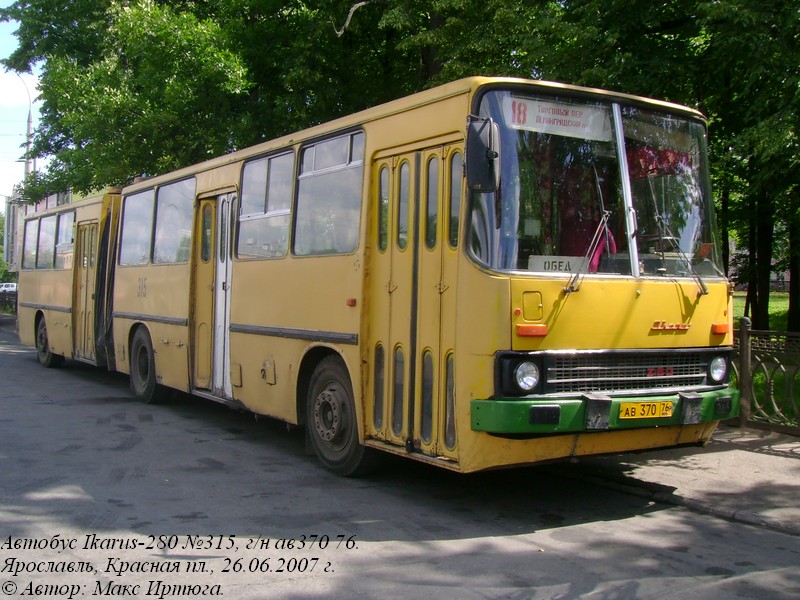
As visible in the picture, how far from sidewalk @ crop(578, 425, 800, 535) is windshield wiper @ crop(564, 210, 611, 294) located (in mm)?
1582

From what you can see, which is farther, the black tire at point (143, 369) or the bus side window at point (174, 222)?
the black tire at point (143, 369)

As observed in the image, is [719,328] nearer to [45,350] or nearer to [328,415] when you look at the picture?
[328,415]

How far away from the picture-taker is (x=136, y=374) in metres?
12.7

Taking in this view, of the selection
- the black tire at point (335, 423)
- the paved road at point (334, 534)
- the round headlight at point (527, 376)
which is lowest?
the paved road at point (334, 534)

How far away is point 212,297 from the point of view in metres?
10.4

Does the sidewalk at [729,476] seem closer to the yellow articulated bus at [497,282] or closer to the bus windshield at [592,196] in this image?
the yellow articulated bus at [497,282]

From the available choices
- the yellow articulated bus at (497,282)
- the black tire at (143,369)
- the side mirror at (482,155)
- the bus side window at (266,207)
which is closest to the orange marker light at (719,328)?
the yellow articulated bus at (497,282)

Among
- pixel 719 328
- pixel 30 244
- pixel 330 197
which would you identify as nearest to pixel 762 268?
pixel 719 328

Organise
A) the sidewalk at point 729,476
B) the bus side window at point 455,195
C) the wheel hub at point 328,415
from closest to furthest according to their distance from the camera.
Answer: the bus side window at point 455,195 → the sidewalk at point 729,476 → the wheel hub at point 328,415

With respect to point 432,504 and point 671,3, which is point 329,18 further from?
point 432,504

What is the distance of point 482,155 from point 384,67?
13.8m

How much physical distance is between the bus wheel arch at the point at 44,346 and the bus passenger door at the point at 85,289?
2.18 metres

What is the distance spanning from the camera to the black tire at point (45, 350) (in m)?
17.1

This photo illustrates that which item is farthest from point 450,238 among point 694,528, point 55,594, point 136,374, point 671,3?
point 136,374
